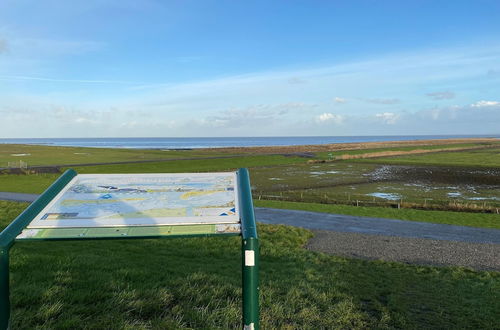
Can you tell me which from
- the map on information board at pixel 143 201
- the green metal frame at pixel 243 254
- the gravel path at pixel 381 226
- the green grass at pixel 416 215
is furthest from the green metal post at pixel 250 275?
the green grass at pixel 416 215

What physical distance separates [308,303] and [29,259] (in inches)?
262

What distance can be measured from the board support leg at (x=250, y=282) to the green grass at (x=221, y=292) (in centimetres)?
198

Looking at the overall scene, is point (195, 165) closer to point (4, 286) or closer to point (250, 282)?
point (4, 286)

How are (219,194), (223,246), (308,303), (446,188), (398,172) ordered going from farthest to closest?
(398,172) → (446,188) → (223,246) → (308,303) → (219,194)

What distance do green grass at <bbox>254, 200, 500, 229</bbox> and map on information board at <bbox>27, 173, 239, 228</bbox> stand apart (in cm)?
2249

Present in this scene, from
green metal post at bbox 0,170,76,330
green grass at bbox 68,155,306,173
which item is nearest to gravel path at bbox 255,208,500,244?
green metal post at bbox 0,170,76,330

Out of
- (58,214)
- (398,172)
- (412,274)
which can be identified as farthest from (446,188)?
(58,214)

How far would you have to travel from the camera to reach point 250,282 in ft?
14.2

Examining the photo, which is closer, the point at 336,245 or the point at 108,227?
the point at 108,227

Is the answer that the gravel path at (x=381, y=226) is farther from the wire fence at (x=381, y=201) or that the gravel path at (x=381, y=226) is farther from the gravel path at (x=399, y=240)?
the wire fence at (x=381, y=201)

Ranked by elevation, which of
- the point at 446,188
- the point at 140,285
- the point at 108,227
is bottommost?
the point at 446,188

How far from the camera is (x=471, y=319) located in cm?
775

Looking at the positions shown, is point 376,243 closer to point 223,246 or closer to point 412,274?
point 412,274

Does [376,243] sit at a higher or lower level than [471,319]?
lower
